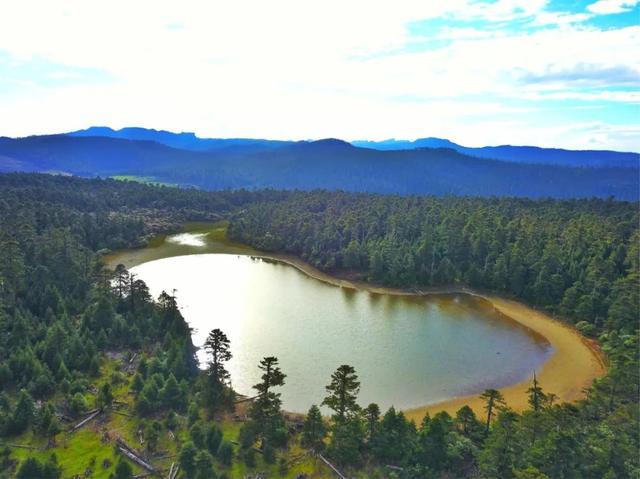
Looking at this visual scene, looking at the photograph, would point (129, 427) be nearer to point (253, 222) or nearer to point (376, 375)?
point (376, 375)

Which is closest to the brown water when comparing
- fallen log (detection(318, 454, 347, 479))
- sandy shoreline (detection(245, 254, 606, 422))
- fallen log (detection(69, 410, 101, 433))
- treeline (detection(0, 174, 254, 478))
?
sandy shoreline (detection(245, 254, 606, 422))

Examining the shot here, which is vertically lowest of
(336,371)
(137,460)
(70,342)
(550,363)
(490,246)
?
(550,363)

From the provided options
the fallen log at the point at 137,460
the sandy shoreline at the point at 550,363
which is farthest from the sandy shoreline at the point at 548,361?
the fallen log at the point at 137,460

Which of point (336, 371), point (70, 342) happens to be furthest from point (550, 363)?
point (70, 342)

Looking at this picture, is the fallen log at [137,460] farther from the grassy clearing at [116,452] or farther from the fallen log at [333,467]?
the fallen log at [333,467]

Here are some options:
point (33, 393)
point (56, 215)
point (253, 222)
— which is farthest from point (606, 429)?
point (56, 215)

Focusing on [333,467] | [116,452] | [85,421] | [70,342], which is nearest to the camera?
[333,467]

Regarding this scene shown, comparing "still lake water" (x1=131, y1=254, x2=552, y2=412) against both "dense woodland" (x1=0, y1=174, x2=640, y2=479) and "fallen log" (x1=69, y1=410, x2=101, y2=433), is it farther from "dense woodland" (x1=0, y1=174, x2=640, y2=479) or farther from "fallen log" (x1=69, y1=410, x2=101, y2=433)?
"fallen log" (x1=69, y1=410, x2=101, y2=433)

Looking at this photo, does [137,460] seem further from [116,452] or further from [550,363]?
[550,363]

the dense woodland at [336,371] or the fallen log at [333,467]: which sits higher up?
the dense woodland at [336,371]
